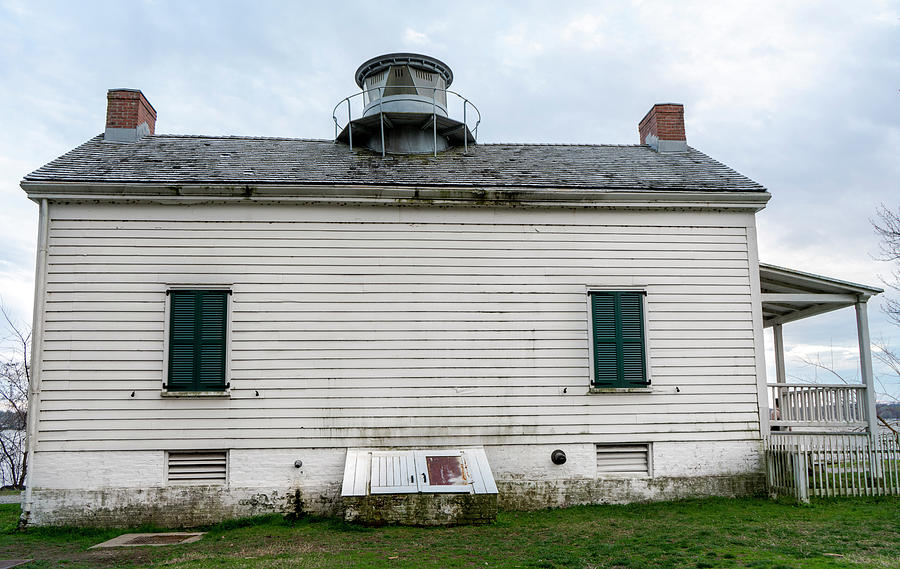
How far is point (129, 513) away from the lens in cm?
1134

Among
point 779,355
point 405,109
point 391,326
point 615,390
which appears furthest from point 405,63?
point 779,355

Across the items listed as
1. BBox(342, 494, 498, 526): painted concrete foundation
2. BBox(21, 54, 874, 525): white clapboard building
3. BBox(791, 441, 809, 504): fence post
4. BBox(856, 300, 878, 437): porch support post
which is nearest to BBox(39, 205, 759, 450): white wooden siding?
BBox(21, 54, 874, 525): white clapboard building

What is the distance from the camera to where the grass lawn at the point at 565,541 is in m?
8.12

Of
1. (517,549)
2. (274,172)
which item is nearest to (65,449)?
(274,172)

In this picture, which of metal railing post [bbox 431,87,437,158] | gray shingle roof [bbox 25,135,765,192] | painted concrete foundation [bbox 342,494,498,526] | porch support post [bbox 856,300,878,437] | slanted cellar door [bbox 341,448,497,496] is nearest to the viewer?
painted concrete foundation [bbox 342,494,498,526]

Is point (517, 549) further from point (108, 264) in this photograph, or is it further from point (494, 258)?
point (108, 264)

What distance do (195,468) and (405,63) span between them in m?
9.68

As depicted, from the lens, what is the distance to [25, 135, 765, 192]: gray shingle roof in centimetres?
1252

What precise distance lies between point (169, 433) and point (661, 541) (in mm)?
7442

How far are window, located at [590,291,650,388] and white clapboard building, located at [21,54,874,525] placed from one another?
35mm

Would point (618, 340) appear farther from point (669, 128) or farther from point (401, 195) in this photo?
point (669, 128)

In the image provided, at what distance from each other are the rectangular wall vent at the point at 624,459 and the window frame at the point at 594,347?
96 centimetres

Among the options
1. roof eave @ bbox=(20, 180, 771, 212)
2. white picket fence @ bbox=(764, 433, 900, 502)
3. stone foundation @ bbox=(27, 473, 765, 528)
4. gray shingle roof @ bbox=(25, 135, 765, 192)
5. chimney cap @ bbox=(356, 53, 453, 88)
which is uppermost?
chimney cap @ bbox=(356, 53, 453, 88)

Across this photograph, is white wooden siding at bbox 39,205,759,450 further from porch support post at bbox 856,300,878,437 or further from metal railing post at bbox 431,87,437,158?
metal railing post at bbox 431,87,437,158
